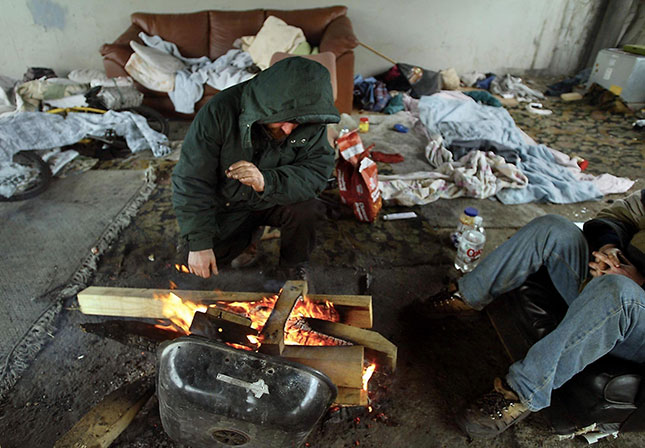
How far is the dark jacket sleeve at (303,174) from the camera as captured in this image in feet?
5.75

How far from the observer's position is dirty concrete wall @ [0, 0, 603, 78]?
16.7 feet

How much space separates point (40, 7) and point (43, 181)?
356cm

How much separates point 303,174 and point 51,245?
1.81m

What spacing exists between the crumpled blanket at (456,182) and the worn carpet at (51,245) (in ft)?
6.60

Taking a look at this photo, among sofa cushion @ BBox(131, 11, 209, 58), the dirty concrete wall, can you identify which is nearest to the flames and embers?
sofa cushion @ BBox(131, 11, 209, 58)

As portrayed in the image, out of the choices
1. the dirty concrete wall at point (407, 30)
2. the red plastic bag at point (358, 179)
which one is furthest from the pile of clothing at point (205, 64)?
the red plastic bag at point (358, 179)

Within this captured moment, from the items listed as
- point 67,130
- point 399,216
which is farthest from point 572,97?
point 67,130

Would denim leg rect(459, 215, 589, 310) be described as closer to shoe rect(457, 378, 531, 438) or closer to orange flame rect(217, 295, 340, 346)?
shoe rect(457, 378, 531, 438)

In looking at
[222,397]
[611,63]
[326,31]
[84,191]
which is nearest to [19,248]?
[84,191]

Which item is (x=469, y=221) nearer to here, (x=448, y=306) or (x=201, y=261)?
(x=448, y=306)

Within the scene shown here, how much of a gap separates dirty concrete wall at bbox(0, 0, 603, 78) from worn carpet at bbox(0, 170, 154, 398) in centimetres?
310

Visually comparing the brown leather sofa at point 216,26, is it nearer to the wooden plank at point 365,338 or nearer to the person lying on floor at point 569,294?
the person lying on floor at point 569,294

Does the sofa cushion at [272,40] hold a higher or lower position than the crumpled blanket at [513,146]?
higher

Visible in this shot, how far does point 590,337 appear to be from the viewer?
1.26 m
